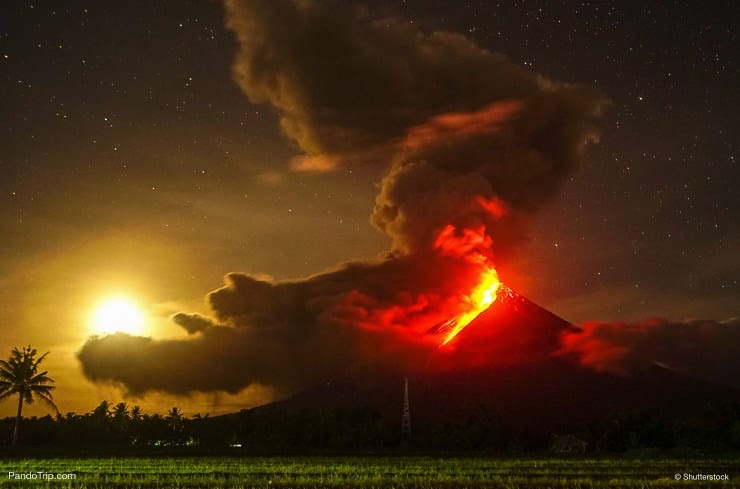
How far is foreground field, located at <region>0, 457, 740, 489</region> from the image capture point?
129 ft

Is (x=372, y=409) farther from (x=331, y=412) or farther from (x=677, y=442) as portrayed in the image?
(x=677, y=442)

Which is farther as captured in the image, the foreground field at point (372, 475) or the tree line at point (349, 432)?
the tree line at point (349, 432)

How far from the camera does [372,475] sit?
4531 cm

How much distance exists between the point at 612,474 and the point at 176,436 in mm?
95222

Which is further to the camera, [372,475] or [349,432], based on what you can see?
[349,432]

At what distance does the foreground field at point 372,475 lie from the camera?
129ft

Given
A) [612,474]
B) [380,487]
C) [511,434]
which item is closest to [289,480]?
[380,487]

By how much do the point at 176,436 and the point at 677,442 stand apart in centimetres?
7883

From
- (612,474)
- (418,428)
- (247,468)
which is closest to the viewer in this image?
(612,474)

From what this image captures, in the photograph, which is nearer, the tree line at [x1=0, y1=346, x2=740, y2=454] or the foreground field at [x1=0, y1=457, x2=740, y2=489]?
the foreground field at [x1=0, y1=457, x2=740, y2=489]

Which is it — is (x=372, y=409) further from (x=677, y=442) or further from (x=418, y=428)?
(x=677, y=442)

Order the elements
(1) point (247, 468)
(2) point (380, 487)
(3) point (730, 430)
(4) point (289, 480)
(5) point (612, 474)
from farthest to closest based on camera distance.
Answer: (3) point (730, 430), (1) point (247, 468), (5) point (612, 474), (4) point (289, 480), (2) point (380, 487)

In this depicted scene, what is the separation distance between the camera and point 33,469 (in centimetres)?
5259

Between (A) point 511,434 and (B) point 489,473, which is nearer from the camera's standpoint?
(B) point 489,473
